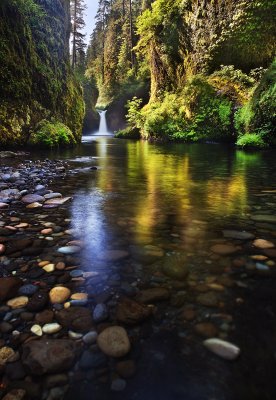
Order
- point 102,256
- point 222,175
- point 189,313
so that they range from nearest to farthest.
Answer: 1. point 189,313
2. point 102,256
3. point 222,175

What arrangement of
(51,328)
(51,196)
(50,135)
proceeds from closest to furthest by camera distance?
(51,328), (51,196), (50,135)

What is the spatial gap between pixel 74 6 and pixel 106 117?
44.0ft

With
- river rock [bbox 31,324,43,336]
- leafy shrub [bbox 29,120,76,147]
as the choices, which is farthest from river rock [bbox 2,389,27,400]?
leafy shrub [bbox 29,120,76,147]

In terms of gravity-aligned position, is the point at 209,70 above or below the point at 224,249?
above

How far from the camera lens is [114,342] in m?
1.25

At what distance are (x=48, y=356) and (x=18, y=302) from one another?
468mm

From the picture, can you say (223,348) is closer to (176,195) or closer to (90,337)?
(90,337)

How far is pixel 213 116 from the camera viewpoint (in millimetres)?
17359

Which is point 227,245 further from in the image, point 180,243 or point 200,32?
point 200,32

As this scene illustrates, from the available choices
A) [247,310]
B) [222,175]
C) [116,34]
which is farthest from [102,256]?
[116,34]

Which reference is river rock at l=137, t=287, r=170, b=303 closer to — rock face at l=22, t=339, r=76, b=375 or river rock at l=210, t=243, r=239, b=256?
rock face at l=22, t=339, r=76, b=375

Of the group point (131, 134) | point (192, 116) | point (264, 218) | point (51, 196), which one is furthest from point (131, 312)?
point (131, 134)

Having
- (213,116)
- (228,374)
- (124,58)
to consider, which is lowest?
(228,374)

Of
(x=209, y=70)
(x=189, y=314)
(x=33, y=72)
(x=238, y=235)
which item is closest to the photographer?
(x=189, y=314)
